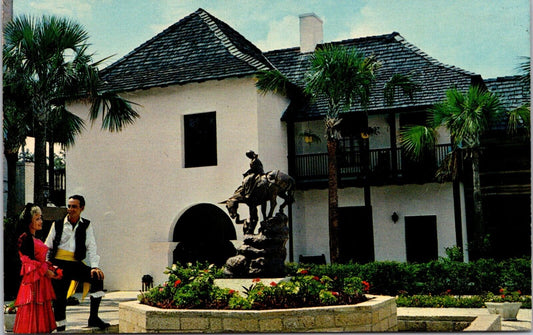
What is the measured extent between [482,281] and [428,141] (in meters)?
3.60

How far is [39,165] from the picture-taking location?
45.4 feet

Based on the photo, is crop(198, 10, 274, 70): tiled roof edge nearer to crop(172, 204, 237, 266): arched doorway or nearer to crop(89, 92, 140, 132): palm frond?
crop(89, 92, 140, 132): palm frond

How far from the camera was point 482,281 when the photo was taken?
1437 centimetres

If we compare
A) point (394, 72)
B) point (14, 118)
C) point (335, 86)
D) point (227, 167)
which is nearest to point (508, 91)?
point (335, 86)

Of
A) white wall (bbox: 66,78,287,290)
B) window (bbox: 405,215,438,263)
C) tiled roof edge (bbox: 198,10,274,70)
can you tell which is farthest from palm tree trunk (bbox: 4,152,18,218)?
window (bbox: 405,215,438,263)

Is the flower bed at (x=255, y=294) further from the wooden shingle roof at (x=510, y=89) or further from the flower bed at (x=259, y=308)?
the wooden shingle roof at (x=510, y=89)

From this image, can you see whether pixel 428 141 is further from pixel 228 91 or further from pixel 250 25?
pixel 250 25

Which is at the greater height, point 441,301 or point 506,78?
point 506,78

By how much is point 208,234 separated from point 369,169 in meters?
3.96

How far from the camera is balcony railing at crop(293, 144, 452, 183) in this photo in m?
17.7

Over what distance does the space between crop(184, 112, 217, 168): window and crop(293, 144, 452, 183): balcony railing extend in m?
1.95

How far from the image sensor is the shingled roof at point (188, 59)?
1745cm

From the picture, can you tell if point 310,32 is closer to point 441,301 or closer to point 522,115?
point 522,115

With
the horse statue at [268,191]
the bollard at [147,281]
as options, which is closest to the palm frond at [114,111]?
the bollard at [147,281]
